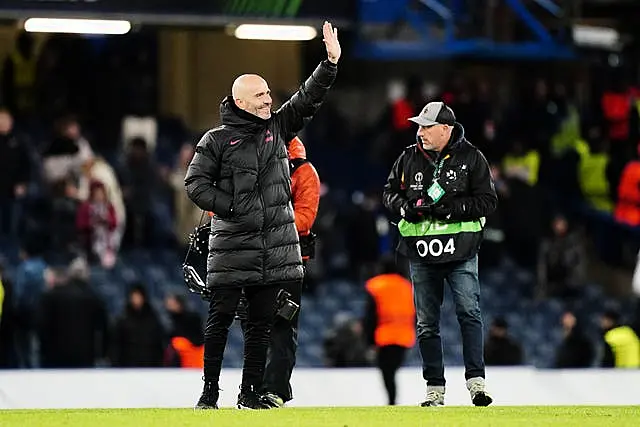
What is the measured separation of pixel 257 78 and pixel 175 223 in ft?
47.2

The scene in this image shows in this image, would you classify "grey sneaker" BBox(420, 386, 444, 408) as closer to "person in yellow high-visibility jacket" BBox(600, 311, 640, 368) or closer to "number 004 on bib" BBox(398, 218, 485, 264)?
"number 004 on bib" BBox(398, 218, 485, 264)

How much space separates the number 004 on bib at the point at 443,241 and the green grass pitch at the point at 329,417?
0.97 meters

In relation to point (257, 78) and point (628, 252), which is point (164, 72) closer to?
point (628, 252)

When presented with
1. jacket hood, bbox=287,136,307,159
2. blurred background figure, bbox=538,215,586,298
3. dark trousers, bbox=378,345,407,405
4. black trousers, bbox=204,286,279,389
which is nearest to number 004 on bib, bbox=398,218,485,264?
jacket hood, bbox=287,136,307,159

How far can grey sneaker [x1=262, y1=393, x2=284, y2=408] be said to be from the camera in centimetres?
1258

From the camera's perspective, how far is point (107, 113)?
88.3ft

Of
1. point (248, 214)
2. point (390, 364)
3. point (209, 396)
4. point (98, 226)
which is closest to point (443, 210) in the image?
point (248, 214)

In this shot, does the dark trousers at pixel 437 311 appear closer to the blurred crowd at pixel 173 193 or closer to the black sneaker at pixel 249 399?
the black sneaker at pixel 249 399

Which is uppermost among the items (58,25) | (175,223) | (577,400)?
(58,25)

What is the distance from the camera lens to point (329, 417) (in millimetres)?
11820

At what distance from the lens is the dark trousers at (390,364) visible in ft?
58.8

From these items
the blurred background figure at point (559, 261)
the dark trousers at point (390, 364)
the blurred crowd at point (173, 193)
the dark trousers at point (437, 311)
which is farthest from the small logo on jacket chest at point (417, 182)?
the blurred background figure at point (559, 261)

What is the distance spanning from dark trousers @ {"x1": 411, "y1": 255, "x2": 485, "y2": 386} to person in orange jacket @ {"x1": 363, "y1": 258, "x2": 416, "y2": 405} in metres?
5.00

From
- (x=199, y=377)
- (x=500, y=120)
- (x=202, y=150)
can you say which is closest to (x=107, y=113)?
(x=500, y=120)
